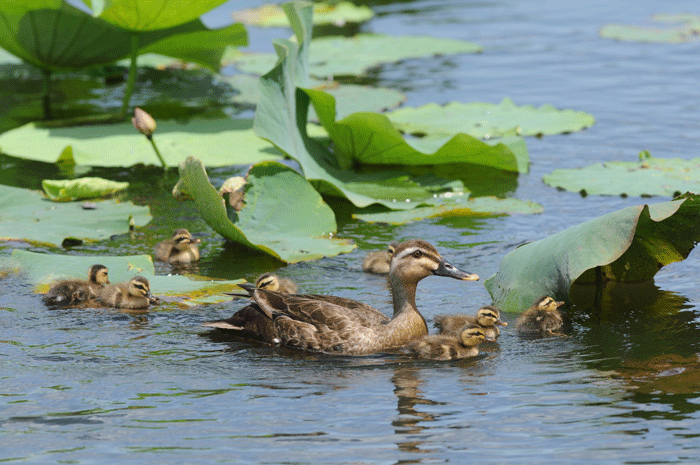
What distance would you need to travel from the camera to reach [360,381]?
5906mm

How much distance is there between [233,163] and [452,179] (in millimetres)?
2482

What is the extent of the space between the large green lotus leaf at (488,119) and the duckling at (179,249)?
4356mm

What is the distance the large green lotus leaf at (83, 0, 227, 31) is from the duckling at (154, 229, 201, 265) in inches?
140

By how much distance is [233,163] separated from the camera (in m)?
10.6

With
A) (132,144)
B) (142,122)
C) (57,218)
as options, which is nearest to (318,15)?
(132,144)

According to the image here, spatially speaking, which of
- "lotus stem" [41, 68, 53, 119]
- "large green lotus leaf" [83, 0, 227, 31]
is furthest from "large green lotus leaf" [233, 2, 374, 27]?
"large green lotus leaf" [83, 0, 227, 31]

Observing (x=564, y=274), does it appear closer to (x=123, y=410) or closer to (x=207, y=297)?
(x=207, y=297)

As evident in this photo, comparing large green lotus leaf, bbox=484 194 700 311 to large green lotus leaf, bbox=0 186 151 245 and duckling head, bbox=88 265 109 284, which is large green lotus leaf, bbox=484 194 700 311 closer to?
duckling head, bbox=88 265 109 284

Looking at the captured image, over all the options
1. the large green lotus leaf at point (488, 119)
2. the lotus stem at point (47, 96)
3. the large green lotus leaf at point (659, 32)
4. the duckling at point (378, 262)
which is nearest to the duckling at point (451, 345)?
the duckling at point (378, 262)

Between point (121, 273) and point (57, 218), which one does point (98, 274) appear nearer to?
point (121, 273)

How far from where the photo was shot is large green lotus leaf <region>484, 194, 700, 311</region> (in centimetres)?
650

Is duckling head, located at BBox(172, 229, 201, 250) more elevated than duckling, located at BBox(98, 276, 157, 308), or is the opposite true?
duckling head, located at BBox(172, 229, 201, 250)

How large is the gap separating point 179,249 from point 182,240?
0.11 metres

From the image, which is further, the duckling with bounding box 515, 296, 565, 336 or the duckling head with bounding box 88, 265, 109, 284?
the duckling head with bounding box 88, 265, 109, 284
